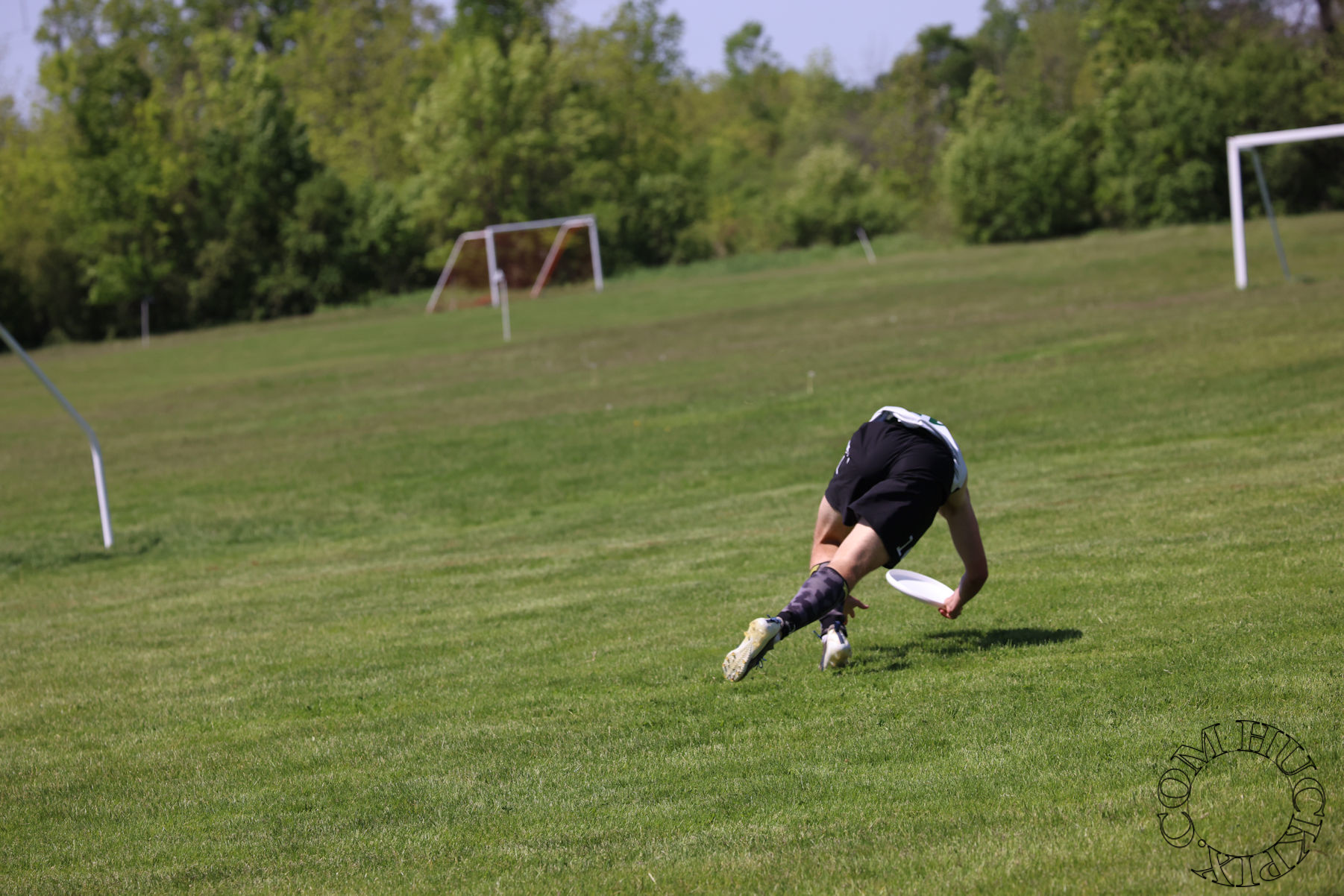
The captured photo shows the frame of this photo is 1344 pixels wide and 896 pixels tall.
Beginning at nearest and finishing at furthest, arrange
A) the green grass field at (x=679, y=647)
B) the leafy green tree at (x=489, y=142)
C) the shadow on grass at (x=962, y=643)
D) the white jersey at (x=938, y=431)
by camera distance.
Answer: the green grass field at (x=679, y=647)
the white jersey at (x=938, y=431)
the shadow on grass at (x=962, y=643)
the leafy green tree at (x=489, y=142)

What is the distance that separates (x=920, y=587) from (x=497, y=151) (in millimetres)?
72395

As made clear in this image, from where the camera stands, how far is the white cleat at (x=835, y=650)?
6.66 meters

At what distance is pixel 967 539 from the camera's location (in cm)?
711

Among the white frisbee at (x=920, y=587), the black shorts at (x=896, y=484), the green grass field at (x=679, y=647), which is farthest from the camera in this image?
the white frisbee at (x=920, y=587)

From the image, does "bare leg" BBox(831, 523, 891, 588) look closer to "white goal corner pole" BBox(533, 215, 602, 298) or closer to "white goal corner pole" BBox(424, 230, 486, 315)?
"white goal corner pole" BBox(533, 215, 602, 298)

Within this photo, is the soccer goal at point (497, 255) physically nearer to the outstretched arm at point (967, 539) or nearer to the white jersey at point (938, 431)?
the outstretched arm at point (967, 539)

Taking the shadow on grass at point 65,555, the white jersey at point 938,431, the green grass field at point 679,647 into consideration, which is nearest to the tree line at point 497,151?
the green grass field at point 679,647

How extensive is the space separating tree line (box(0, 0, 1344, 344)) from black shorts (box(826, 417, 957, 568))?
57.8m

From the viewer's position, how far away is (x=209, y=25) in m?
105

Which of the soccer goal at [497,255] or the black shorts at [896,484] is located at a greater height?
the soccer goal at [497,255]

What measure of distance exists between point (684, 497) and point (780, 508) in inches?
94.6

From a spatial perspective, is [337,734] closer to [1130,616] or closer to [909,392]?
[1130,616]

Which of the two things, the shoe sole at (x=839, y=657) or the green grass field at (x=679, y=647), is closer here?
the green grass field at (x=679, y=647)

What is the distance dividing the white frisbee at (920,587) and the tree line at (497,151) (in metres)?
57.1
